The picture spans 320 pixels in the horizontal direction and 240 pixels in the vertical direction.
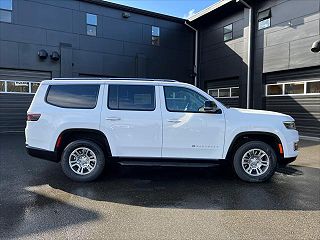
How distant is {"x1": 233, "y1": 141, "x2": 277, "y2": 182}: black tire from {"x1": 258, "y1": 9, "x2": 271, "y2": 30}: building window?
388 inches

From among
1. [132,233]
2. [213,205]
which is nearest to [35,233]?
A: [132,233]

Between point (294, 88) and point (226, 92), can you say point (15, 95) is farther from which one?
point (294, 88)

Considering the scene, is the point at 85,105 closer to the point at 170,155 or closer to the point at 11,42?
the point at 170,155

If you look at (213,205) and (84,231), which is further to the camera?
(213,205)

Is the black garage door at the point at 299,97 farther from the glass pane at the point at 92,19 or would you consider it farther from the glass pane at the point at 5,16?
the glass pane at the point at 5,16

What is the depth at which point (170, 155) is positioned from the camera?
6031 mm

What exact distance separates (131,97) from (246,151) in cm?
253

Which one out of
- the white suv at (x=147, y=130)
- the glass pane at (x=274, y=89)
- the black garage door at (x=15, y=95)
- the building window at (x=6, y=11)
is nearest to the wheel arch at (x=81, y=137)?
the white suv at (x=147, y=130)

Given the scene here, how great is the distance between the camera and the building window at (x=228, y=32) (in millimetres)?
16469

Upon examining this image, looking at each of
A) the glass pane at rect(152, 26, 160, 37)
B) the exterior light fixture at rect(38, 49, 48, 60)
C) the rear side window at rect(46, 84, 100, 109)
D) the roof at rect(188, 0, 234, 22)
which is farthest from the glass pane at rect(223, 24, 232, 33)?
the rear side window at rect(46, 84, 100, 109)

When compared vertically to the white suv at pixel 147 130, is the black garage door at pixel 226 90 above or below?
above

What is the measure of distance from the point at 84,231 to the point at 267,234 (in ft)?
7.49

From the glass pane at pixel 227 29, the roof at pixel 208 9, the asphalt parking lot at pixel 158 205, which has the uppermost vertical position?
the roof at pixel 208 9

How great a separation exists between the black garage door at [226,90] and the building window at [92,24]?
286 inches
